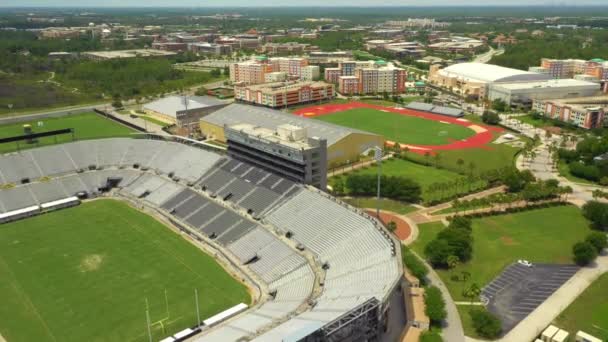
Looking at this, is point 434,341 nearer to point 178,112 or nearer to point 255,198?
point 255,198

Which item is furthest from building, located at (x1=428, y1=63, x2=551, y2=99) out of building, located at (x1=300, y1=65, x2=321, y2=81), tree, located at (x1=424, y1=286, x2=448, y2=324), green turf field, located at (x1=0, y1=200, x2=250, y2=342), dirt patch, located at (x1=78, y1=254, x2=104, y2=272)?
dirt patch, located at (x1=78, y1=254, x2=104, y2=272)

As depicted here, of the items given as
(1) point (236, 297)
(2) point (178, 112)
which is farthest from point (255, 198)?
(2) point (178, 112)

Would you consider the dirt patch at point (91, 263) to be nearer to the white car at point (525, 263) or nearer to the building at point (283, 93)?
the white car at point (525, 263)

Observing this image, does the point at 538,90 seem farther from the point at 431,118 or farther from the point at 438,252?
the point at 438,252

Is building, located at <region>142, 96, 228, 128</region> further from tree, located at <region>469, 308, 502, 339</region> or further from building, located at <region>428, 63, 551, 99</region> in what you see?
tree, located at <region>469, 308, 502, 339</region>

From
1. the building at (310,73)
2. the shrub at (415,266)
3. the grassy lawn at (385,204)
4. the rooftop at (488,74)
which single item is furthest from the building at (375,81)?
the shrub at (415,266)

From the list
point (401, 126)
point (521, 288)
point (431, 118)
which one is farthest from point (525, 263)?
point (431, 118)

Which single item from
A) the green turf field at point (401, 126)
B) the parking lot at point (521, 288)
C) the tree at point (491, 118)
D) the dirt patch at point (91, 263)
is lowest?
the parking lot at point (521, 288)
